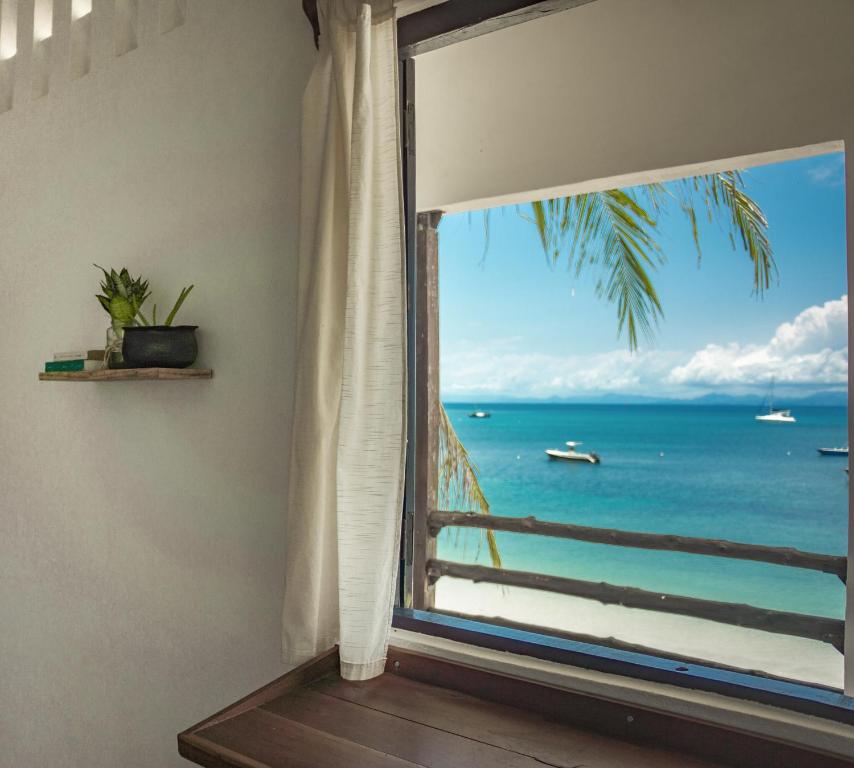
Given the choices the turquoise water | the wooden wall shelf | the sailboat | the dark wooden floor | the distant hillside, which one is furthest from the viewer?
the sailboat

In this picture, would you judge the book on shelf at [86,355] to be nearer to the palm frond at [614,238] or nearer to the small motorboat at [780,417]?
the palm frond at [614,238]

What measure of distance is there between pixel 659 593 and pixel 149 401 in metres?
2.09

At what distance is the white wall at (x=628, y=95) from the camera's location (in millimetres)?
2191

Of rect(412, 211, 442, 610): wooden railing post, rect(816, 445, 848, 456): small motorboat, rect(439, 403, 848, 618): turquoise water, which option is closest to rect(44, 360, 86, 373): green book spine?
rect(412, 211, 442, 610): wooden railing post

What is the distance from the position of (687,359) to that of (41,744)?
381 inches

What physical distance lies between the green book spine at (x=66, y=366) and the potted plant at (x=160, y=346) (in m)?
0.22

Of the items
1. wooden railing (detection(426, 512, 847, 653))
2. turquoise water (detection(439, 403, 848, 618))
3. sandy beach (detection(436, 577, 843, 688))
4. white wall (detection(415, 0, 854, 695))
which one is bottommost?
sandy beach (detection(436, 577, 843, 688))

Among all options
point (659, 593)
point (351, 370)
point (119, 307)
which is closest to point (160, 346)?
point (119, 307)

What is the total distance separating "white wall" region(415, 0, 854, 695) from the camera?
2191mm

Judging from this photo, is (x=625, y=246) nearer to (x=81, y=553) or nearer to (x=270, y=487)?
(x=270, y=487)

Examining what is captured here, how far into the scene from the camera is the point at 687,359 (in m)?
10.3

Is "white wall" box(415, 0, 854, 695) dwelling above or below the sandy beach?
above

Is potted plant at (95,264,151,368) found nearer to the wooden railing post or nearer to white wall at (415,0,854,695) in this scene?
the wooden railing post

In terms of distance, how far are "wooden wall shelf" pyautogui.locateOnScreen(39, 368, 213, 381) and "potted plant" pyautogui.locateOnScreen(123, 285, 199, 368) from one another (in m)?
0.02
